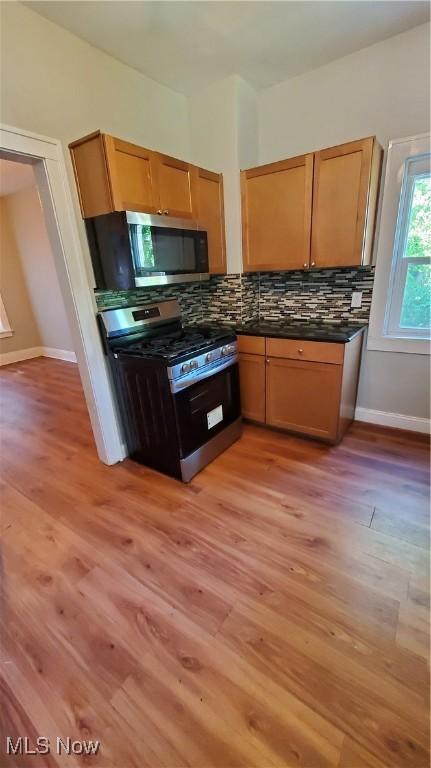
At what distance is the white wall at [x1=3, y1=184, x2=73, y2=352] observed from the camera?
4801mm

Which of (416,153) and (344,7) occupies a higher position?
(344,7)

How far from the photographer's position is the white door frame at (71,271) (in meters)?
1.68

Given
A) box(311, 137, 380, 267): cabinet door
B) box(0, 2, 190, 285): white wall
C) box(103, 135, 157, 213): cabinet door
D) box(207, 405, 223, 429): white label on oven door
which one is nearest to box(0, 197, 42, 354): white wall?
box(0, 2, 190, 285): white wall

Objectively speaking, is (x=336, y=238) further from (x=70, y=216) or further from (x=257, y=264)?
(x=70, y=216)

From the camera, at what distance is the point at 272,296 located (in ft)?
9.46

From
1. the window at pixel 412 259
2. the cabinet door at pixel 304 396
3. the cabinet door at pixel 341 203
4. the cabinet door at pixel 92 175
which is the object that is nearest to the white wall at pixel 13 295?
the cabinet door at pixel 92 175

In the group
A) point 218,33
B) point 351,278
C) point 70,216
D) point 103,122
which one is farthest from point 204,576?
point 218,33

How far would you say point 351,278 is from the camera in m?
2.48

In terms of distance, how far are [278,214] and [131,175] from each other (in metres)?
1.08

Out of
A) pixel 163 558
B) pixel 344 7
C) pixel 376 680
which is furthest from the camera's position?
pixel 344 7

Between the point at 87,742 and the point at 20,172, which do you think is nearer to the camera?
the point at 87,742

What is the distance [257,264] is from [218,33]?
1342mm

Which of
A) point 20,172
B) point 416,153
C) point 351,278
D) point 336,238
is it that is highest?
point 20,172

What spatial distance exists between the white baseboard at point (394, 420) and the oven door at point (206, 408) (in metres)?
1.13
